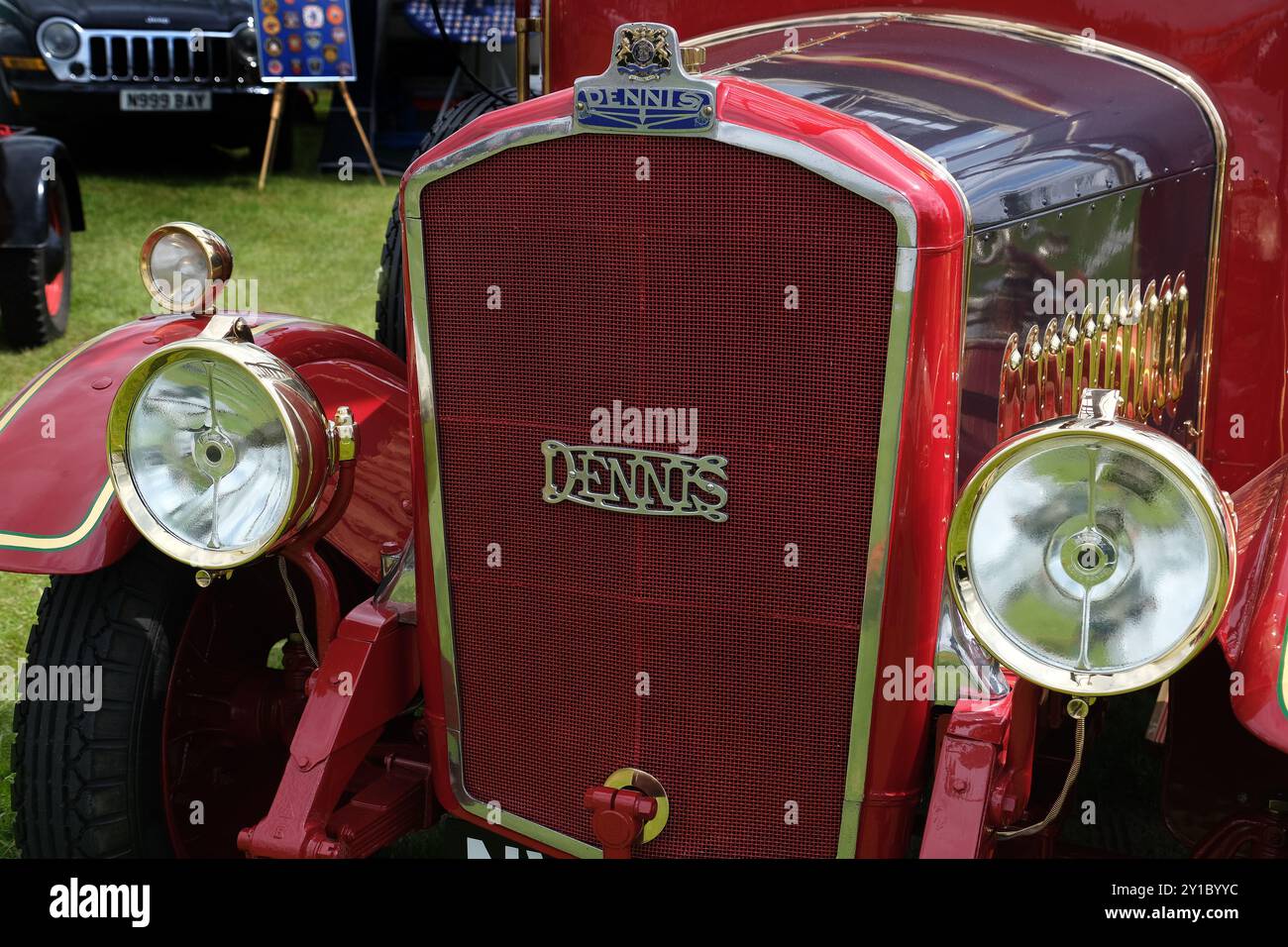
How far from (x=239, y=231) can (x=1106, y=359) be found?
7764 mm

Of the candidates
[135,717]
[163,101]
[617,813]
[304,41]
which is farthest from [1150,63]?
[163,101]

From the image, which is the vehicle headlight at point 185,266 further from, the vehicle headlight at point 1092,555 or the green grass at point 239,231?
the green grass at point 239,231

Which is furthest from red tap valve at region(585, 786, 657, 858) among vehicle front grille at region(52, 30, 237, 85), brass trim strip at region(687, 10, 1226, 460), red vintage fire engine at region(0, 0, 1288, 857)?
vehicle front grille at region(52, 30, 237, 85)

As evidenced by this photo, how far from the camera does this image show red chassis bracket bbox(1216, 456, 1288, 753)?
186 cm

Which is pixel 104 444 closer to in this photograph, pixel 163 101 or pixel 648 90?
pixel 648 90

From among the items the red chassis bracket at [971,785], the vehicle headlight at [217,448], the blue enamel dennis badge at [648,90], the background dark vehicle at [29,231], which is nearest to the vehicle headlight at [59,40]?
the background dark vehicle at [29,231]

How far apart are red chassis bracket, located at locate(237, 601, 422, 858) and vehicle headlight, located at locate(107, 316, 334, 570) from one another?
0.25 metres

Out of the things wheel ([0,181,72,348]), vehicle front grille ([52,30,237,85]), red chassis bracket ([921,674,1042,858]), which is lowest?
wheel ([0,181,72,348])

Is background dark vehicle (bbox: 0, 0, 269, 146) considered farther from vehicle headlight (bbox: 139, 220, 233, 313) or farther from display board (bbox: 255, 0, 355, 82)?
vehicle headlight (bbox: 139, 220, 233, 313)

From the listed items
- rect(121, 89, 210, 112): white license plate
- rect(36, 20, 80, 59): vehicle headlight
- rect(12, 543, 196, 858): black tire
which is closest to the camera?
rect(12, 543, 196, 858): black tire

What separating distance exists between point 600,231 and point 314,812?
0.98m

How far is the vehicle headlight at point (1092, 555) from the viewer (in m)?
1.74
